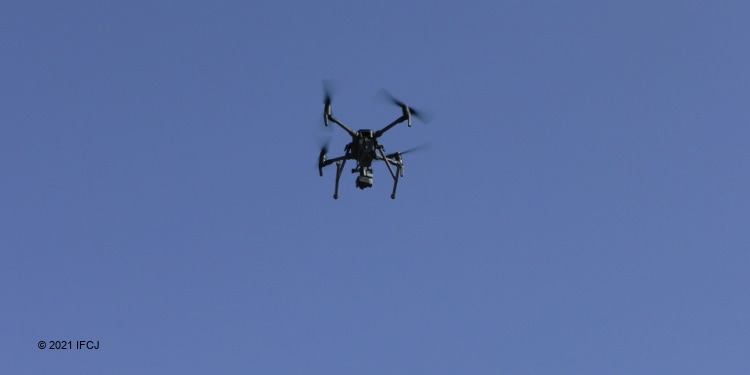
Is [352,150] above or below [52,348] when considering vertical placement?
above

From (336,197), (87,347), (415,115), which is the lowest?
(87,347)

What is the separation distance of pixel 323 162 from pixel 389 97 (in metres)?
5.74

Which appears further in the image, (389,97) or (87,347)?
(87,347)

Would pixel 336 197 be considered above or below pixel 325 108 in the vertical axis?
below

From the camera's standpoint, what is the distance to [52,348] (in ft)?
255

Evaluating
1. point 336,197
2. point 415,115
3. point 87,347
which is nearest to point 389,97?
point 415,115

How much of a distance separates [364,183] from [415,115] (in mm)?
5443

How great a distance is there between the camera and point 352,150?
69.3m

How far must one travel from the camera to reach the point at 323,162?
70875 mm

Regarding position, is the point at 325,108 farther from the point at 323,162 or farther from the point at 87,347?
the point at 87,347

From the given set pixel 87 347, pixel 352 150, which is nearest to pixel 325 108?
pixel 352 150

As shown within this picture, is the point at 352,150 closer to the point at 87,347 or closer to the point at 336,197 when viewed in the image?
the point at 336,197

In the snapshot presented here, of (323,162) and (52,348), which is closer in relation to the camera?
(323,162)

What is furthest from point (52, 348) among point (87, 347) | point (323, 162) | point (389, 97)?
point (389, 97)
